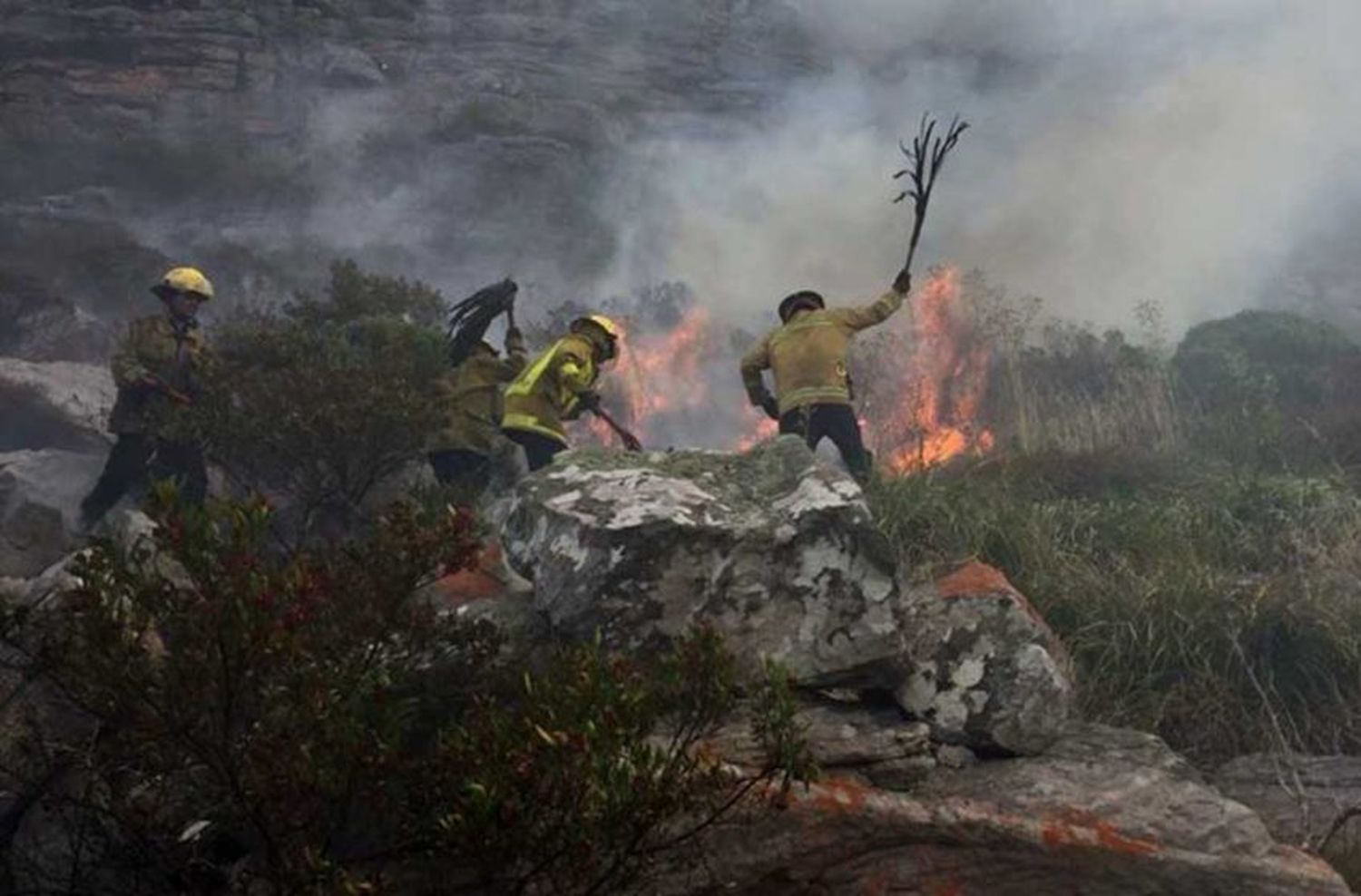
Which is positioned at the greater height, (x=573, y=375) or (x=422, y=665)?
(x=573, y=375)

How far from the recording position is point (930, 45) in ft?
102

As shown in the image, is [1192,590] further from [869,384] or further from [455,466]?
[869,384]

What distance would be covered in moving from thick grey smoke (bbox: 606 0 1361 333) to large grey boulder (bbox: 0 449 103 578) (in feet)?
41.8

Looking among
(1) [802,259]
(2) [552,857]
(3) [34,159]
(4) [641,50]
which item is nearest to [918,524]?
(2) [552,857]

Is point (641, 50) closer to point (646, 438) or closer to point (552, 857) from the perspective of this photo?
point (646, 438)

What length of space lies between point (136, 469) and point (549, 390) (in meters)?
2.53

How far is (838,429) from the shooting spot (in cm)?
698

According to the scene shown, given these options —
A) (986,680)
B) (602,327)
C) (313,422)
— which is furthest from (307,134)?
(986,680)

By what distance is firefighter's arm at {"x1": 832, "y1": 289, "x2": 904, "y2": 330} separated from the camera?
6.82 meters

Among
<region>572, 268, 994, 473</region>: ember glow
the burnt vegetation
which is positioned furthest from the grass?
<region>572, 268, 994, 473</region>: ember glow

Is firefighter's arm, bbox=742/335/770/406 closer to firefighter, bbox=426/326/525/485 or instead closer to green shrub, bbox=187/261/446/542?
firefighter, bbox=426/326/525/485

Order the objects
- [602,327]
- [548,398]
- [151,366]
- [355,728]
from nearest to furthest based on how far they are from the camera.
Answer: [355,728]
[151,366]
[548,398]
[602,327]

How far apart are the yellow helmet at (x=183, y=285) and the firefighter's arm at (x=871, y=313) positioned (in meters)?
3.92

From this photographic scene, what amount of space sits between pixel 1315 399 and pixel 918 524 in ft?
25.3
